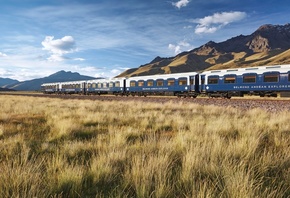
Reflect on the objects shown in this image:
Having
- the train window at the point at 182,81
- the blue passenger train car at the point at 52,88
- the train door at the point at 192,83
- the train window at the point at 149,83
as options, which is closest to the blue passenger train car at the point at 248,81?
the train door at the point at 192,83

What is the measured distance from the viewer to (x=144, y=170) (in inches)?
131

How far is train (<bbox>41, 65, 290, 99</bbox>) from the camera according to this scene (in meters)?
23.7

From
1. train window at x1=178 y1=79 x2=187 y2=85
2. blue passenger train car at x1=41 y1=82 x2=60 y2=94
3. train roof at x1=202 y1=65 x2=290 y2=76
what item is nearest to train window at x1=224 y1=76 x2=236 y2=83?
train roof at x1=202 y1=65 x2=290 y2=76

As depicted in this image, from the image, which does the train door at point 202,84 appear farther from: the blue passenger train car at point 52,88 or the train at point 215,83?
the blue passenger train car at point 52,88

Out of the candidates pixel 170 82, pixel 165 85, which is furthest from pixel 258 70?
pixel 165 85

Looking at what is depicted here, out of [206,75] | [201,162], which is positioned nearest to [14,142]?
[201,162]

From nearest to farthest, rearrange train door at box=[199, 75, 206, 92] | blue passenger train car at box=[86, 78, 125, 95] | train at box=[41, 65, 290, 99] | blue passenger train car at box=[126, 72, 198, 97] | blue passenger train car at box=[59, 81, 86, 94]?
train at box=[41, 65, 290, 99]
train door at box=[199, 75, 206, 92]
blue passenger train car at box=[126, 72, 198, 97]
blue passenger train car at box=[86, 78, 125, 95]
blue passenger train car at box=[59, 81, 86, 94]

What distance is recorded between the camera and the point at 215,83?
28.5m

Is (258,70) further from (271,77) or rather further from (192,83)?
(192,83)

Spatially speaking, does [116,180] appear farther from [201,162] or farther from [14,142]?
[14,142]

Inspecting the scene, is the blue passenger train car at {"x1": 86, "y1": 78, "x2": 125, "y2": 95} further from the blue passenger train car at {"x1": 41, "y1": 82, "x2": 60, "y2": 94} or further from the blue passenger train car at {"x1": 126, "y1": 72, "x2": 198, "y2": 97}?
the blue passenger train car at {"x1": 41, "y1": 82, "x2": 60, "y2": 94}

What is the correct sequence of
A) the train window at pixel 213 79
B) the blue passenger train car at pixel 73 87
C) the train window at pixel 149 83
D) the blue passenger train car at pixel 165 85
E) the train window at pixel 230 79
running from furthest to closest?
the blue passenger train car at pixel 73 87
the train window at pixel 149 83
the blue passenger train car at pixel 165 85
the train window at pixel 213 79
the train window at pixel 230 79

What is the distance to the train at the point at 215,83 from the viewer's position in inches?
932

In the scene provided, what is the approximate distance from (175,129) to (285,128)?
10.6 feet
